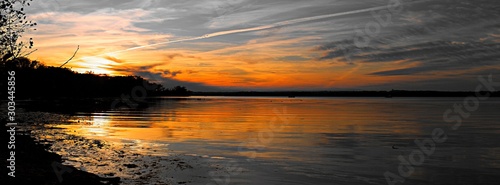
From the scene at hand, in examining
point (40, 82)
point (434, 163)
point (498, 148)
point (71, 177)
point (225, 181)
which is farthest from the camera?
point (40, 82)

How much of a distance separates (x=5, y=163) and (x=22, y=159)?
2838 millimetres

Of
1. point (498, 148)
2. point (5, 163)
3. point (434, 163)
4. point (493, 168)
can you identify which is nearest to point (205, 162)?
point (5, 163)

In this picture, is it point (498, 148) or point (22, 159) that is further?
point (498, 148)

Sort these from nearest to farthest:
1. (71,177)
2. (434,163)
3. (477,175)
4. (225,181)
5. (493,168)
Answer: (71,177), (225,181), (477,175), (493,168), (434,163)

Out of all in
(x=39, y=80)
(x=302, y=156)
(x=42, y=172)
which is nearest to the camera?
(x=42, y=172)

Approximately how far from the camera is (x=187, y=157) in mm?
27734

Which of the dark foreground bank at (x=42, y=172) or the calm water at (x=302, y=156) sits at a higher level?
the dark foreground bank at (x=42, y=172)

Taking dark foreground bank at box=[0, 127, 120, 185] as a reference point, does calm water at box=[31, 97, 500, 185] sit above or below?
below

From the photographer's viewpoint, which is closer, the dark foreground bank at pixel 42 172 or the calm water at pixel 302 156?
the dark foreground bank at pixel 42 172

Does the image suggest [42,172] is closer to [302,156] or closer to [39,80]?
[302,156]

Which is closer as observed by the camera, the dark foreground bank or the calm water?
the dark foreground bank

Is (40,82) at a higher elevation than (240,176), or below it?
higher

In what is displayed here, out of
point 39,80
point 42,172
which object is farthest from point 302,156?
point 39,80

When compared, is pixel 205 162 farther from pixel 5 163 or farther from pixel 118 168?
pixel 5 163
